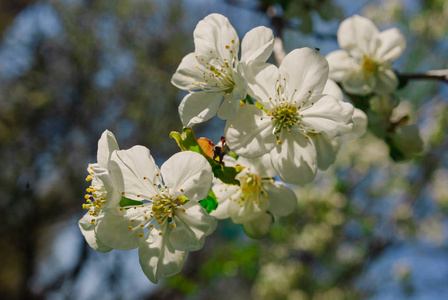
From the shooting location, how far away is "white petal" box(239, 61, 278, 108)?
26.0 inches

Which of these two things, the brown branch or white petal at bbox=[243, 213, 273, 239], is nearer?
white petal at bbox=[243, 213, 273, 239]

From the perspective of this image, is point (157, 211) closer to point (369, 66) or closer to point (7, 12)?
point (369, 66)

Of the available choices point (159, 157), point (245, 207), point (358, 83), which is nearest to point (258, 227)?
point (245, 207)

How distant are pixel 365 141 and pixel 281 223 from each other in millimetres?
1780

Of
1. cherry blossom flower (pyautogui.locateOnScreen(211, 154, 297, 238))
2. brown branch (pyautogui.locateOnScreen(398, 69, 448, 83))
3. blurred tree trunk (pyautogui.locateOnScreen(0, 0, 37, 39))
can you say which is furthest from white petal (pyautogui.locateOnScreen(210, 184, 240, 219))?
blurred tree trunk (pyautogui.locateOnScreen(0, 0, 37, 39))

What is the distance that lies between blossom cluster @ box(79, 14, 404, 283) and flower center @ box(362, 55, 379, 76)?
16.1 inches

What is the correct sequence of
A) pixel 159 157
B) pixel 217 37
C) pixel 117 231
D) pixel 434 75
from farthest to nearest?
pixel 159 157 < pixel 434 75 < pixel 217 37 < pixel 117 231

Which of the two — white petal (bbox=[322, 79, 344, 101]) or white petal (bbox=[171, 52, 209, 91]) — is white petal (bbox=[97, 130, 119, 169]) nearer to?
white petal (bbox=[171, 52, 209, 91])

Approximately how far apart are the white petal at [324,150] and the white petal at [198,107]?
25 centimetres

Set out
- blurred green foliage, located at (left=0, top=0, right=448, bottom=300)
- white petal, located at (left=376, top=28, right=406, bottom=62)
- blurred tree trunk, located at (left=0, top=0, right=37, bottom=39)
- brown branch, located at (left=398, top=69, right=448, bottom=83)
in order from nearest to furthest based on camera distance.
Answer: brown branch, located at (left=398, top=69, right=448, bottom=83)
white petal, located at (left=376, top=28, right=406, bottom=62)
blurred green foliage, located at (left=0, top=0, right=448, bottom=300)
blurred tree trunk, located at (left=0, top=0, right=37, bottom=39)

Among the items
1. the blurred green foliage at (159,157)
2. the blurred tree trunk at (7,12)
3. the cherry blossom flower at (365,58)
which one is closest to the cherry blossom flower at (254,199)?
the cherry blossom flower at (365,58)

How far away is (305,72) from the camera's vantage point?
0.70m

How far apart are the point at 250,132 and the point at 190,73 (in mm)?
237

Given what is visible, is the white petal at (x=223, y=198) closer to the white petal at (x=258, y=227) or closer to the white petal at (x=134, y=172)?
the white petal at (x=258, y=227)
